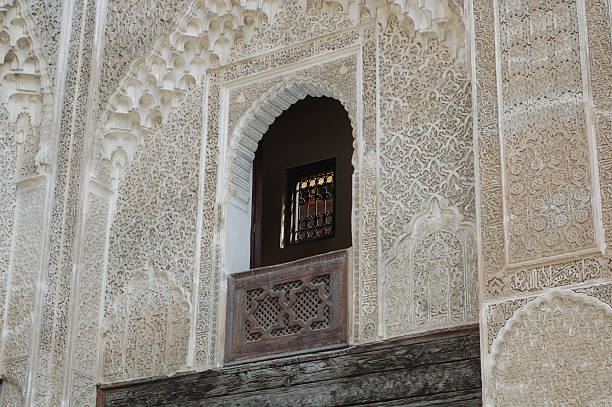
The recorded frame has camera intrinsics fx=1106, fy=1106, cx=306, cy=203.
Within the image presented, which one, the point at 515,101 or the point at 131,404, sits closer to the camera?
the point at 515,101

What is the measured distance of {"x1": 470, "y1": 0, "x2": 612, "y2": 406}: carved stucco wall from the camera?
423 cm

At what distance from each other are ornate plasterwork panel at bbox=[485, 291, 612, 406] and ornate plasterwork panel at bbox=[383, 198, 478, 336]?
521 mm

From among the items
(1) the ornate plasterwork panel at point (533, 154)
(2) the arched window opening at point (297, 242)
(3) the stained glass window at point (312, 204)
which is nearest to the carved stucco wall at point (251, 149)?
(1) the ornate plasterwork panel at point (533, 154)

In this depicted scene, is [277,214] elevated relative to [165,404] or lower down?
elevated

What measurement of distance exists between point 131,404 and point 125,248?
901mm

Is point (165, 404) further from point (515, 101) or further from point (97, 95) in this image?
point (515, 101)

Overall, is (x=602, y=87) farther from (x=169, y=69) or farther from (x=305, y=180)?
(x=305, y=180)

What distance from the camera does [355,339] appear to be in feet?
17.0

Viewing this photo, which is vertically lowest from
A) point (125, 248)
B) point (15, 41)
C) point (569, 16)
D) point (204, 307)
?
point (204, 307)

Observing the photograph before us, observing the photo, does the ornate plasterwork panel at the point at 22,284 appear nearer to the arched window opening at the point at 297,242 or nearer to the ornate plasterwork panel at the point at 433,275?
the arched window opening at the point at 297,242

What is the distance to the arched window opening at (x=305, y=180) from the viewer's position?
732cm

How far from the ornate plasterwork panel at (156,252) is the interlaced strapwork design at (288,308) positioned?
1.28 feet

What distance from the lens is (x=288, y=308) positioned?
5.49 m

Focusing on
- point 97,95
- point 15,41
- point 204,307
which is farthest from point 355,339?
point 15,41
